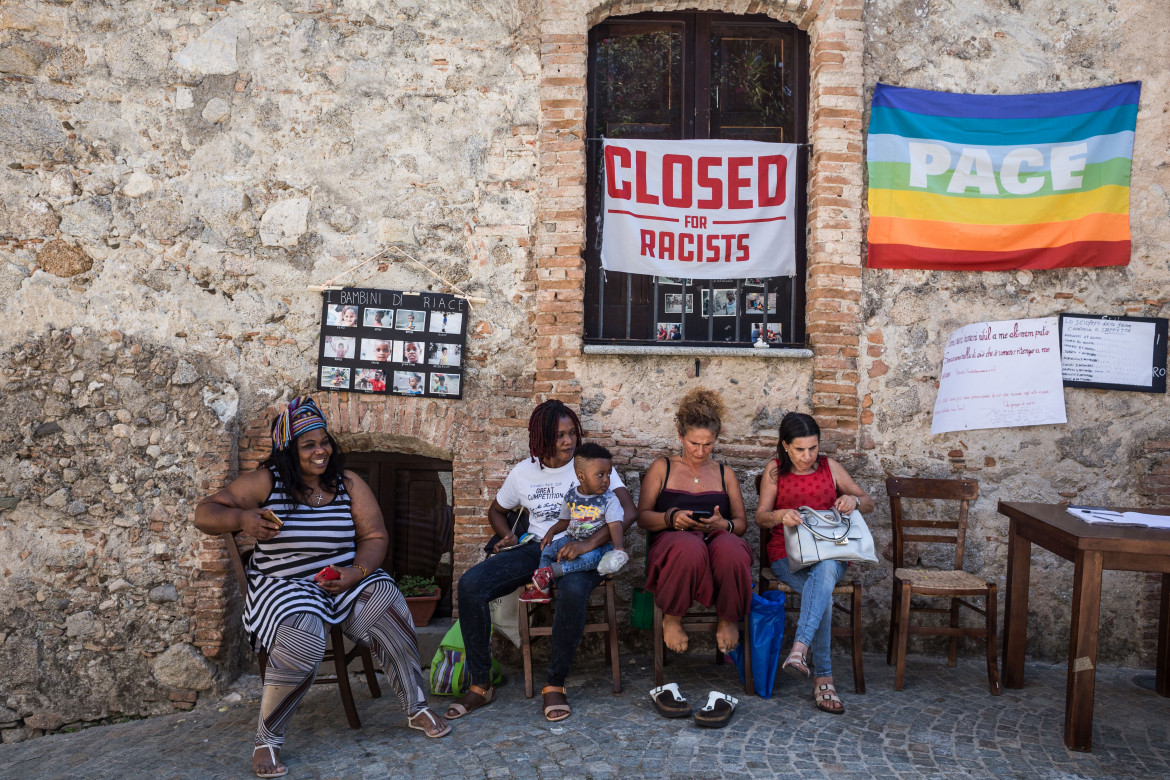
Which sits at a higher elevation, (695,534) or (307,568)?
(695,534)

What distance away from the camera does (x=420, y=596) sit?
4.98 meters

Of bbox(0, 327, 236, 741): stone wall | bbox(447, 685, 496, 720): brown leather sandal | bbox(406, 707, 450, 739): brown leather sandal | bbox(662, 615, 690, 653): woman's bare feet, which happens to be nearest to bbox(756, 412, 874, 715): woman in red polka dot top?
bbox(662, 615, 690, 653): woman's bare feet

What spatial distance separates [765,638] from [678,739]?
763mm

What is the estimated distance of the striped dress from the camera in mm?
3547

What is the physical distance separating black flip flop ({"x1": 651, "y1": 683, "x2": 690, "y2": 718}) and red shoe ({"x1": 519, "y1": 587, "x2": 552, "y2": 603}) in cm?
70

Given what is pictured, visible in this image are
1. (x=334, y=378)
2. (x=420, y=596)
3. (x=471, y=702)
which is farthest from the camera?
(x=420, y=596)

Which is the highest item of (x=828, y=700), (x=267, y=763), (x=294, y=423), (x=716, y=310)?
(x=716, y=310)

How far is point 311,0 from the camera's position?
4812mm

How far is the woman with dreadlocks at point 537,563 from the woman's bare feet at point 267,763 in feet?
2.60

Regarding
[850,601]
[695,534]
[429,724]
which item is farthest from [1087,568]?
[429,724]

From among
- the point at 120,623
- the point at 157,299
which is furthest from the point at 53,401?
the point at 120,623

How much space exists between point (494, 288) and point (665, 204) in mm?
1196

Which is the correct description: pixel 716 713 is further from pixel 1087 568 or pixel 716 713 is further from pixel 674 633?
pixel 1087 568

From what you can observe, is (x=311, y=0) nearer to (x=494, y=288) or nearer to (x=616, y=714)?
(x=494, y=288)
